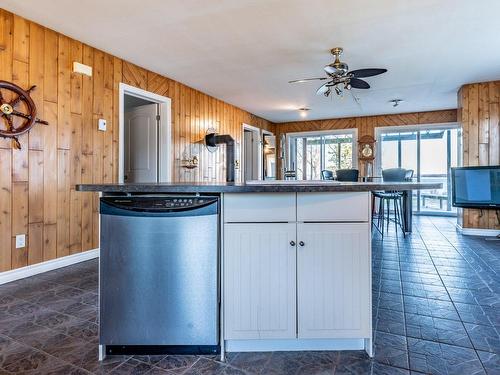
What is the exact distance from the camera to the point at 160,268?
150 centimetres

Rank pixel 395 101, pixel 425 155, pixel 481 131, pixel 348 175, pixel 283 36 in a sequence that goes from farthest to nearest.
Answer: pixel 425 155 < pixel 395 101 < pixel 348 175 < pixel 481 131 < pixel 283 36

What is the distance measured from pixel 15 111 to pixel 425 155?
7756 mm

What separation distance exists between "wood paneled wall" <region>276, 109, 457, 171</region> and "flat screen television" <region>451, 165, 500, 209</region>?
2.57 m

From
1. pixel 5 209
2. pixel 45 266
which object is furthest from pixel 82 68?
pixel 45 266

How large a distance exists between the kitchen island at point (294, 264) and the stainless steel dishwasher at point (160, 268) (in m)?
0.06

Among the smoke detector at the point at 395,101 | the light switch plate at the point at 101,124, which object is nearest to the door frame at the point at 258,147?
the smoke detector at the point at 395,101

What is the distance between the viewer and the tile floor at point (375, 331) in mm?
1483

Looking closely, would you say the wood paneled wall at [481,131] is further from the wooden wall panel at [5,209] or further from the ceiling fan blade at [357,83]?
the wooden wall panel at [5,209]

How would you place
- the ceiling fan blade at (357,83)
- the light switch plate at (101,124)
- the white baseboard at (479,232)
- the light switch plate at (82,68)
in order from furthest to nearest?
1. the white baseboard at (479,232)
2. the ceiling fan blade at (357,83)
3. the light switch plate at (101,124)
4. the light switch plate at (82,68)

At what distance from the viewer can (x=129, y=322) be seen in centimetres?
152

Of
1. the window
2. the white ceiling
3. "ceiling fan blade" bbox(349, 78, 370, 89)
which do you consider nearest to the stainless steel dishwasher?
the white ceiling

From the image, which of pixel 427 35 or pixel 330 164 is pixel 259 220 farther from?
pixel 330 164

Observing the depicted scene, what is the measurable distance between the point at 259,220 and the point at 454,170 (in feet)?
15.2

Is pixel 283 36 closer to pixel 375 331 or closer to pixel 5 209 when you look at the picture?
pixel 375 331
